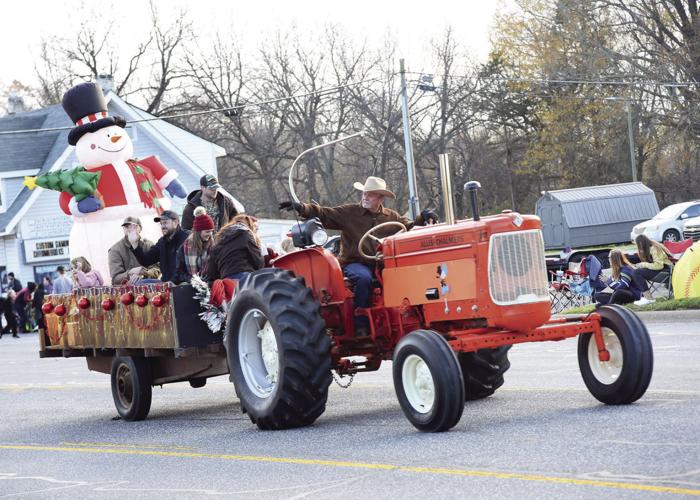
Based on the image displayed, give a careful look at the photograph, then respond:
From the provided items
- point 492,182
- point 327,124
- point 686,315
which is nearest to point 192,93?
point 327,124

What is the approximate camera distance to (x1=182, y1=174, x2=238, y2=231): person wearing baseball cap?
554 inches

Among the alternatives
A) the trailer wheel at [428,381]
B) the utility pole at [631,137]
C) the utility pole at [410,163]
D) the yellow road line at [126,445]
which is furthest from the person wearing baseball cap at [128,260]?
the utility pole at [631,137]

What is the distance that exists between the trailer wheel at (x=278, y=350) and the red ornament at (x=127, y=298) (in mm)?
1680

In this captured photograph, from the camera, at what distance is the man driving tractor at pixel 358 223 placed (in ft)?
36.8

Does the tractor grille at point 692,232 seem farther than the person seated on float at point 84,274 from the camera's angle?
Yes

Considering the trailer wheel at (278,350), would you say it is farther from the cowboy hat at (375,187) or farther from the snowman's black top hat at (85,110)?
the snowman's black top hat at (85,110)

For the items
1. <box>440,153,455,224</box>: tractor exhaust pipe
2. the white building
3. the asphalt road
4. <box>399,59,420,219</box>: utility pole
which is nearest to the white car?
<box>399,59,420,219</box>: utility pole

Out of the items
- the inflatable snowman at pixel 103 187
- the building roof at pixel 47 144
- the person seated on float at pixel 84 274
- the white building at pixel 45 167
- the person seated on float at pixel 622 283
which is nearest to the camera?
the person seated on float at pixel 84 274

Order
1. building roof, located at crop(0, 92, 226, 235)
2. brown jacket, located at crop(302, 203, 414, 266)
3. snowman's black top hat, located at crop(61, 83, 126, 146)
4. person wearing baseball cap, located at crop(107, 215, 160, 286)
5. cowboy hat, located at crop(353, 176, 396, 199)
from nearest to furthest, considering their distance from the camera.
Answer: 1. brown jacket, located at crop(302, 203, 414, 266)
2. cowboy hat, located at crop(353, 176, 396, 199)
3. person wearing baseball cap, located at crop(107, 215, 160, 286)
4. snowman's black top hat, located at crop(61, 83, 126, 146)
5. building roof, located at crop(0, 92, 226, 235)

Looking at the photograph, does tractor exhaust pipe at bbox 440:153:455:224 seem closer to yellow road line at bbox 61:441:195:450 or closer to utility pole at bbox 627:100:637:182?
yellow road line at bbox 61:441:195:450

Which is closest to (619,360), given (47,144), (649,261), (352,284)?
(352,284)

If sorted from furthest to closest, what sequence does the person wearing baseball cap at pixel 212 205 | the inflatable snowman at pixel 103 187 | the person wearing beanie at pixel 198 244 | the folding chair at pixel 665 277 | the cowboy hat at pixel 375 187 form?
the folding chair at pixel 665 277
the inflatable snowman at pixel 103 187
the person wearing baseball cap at pixel 212 205
the person wearing beanie at pixel 198 244
the cowboy hat at pixel 375 187

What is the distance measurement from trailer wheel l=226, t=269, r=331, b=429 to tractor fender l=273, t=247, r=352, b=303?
0.37 metres

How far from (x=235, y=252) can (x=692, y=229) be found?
35.3 metres
